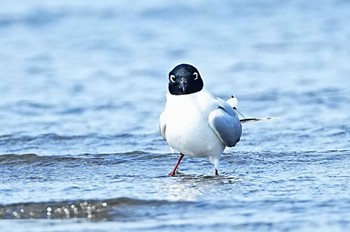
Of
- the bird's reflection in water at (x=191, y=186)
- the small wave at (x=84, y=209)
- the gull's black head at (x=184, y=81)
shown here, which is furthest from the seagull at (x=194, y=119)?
the small wave at (x=84, y=209)

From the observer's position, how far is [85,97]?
14.1m

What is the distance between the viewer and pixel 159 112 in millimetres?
13164

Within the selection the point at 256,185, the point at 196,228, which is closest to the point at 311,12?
the point at 256,185

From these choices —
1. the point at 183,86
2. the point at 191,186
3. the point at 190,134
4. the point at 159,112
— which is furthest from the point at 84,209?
the point at 159,112

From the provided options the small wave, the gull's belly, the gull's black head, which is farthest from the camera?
the gull's black head

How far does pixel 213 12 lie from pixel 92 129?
968 centimetres

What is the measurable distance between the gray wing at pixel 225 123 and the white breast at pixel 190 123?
53mm

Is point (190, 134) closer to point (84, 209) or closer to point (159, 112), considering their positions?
point (84, 209)

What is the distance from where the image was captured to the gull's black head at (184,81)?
923 centimetres

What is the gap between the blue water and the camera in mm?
8031

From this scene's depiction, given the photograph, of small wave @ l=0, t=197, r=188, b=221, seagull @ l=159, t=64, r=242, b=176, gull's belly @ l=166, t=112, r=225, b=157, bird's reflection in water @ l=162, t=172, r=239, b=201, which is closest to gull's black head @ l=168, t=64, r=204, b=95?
seagull @ l=159, t=64, r=242, b=176

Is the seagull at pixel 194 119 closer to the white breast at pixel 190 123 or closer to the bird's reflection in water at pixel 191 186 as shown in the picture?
the white breast at pixel 190 123

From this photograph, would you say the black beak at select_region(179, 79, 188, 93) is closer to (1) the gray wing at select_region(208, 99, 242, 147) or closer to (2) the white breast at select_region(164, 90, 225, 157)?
(2) the white breast at select_region(164, 90, 225, 157)

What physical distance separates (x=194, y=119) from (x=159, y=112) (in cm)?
405
